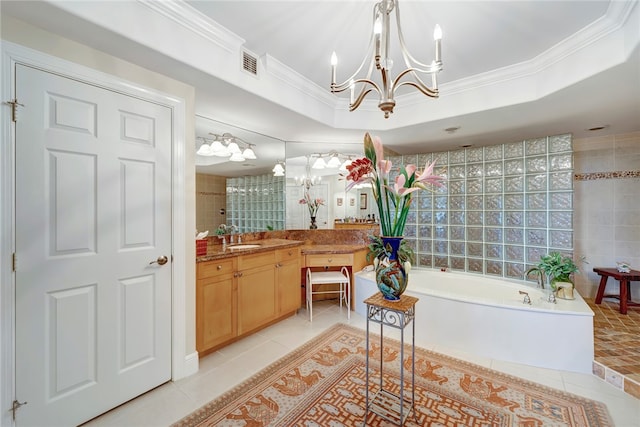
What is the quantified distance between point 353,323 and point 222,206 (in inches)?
75.9

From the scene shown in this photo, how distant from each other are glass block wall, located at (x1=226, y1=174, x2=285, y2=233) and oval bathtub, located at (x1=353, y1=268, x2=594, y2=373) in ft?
6.01

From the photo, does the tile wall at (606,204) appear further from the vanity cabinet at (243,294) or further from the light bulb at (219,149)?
the light bulb at (219,149)

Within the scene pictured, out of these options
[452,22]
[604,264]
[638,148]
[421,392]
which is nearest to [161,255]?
[421,392]

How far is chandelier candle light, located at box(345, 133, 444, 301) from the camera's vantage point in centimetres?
139

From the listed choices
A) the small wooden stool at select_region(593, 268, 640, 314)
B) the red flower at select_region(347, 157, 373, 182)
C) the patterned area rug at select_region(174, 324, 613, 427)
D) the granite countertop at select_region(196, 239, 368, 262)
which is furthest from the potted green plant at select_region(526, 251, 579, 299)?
the red flower at select_region(347, 157, 373, 182)

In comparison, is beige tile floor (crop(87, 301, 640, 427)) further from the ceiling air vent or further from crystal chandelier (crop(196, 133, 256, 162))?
the ceiling air vent

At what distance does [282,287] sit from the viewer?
2930mm

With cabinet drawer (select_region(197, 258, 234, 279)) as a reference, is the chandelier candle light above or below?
above

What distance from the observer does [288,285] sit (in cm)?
300

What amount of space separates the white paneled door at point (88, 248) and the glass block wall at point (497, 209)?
3159 millimetres

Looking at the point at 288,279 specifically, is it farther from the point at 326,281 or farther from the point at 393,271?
the point at 393,271

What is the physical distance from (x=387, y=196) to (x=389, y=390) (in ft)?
4.54

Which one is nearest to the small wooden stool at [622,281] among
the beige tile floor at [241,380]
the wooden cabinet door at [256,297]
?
the beige tile floor at [241,380]

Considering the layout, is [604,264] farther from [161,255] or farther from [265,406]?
[161,255]
